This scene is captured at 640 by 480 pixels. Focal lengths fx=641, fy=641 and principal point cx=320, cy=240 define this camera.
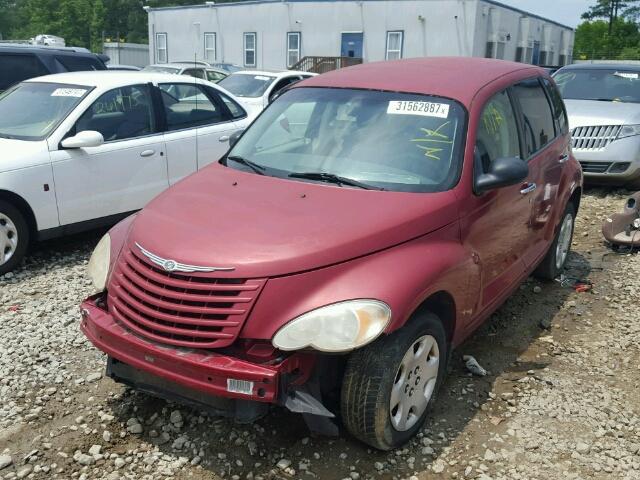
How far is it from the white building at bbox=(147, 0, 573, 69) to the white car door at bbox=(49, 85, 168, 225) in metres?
25.0

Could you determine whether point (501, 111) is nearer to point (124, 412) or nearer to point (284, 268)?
point (284, 268)

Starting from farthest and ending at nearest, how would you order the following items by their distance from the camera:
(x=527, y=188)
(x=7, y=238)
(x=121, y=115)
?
1. (x=121, y=115)
2. (x=7, y=238)
3. (x=527, y=188)

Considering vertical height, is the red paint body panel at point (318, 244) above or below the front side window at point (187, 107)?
below

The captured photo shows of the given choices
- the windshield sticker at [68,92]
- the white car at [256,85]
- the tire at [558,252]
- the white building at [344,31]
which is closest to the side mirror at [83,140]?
the windshield sticker at [68,92]

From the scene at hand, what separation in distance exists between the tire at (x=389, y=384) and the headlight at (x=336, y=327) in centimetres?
22

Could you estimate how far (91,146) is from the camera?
582cm

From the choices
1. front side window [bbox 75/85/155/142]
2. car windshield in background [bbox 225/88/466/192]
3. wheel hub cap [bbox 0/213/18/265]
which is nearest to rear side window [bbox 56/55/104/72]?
front side window [bbox 75/85/155/142]

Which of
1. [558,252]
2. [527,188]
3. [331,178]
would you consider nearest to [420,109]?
[331,178]

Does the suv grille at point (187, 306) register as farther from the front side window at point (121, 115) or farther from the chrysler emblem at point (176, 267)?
the front side window at point (121, 115)

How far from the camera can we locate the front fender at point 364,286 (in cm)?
281

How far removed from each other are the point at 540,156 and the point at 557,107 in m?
0.95

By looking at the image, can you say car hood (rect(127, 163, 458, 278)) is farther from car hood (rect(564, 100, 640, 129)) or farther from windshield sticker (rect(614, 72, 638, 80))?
windshield sticker (rect(614, 72, 638, 80))

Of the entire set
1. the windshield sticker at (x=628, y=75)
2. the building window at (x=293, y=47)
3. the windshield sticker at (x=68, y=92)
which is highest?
the building window at (x=293, y=47)

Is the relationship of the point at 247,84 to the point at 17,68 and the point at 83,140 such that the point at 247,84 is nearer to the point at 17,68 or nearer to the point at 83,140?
the point at 17,68
